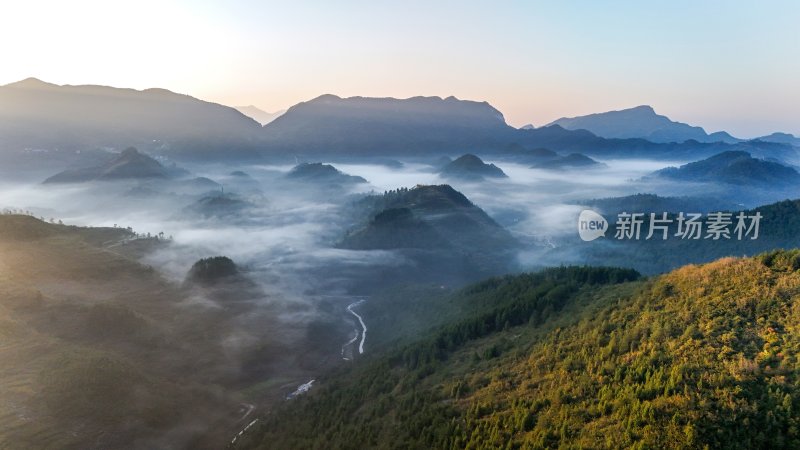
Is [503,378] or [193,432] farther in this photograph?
[193,432]

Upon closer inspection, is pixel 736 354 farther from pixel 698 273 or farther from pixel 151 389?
pixel 151 389

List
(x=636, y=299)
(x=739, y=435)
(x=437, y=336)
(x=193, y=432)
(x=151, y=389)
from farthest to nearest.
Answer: (x=151, y=389)
(x=193, y=432)
(x=437, y=336)
(x=636, y=299)
(x=739, y=435)

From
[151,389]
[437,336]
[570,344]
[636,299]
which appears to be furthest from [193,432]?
[636,299]

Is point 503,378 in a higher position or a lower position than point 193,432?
higher

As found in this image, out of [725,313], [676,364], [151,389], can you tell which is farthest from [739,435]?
[151,389]

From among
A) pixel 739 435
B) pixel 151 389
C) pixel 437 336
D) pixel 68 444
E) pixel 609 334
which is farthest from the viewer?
pixel 151 389

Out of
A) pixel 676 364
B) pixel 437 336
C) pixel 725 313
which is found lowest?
pixel 437 336

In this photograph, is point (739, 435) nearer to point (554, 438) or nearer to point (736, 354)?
point (736, 354)
